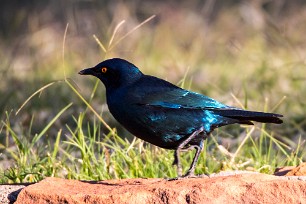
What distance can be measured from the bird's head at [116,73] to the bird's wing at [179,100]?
8.0 inches

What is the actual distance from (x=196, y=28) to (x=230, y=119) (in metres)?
8.35

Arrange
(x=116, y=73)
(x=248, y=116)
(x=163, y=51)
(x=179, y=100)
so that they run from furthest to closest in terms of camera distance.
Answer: (x=163, y=51) → (x=116, y=73) → (x=179, y=100) → (x=248, y=116)

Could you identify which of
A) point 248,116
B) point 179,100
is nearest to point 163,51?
point 179,100

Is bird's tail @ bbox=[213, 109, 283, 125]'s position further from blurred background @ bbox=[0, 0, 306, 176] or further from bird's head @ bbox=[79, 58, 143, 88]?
blurred background @ bbox=[0, 0, 306, 176]

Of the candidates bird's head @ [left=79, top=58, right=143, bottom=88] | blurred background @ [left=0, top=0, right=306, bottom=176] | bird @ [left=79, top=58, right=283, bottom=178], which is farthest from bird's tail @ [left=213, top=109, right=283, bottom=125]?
blurred background @ [left=0, top=0, right=306, bottom=176]

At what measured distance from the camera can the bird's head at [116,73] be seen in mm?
4758

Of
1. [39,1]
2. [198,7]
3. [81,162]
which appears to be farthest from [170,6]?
[81,162]

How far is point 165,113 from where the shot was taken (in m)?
4.58

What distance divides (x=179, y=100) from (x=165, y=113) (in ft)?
0.45

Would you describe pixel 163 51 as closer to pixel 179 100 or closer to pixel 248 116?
pixel 179 100

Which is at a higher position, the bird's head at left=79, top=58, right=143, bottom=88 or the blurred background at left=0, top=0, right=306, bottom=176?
the blurred background at left=0, top=0, right=306, bottom=176

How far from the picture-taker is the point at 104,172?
5246 millimetres

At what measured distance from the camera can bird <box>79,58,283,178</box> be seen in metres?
4.51

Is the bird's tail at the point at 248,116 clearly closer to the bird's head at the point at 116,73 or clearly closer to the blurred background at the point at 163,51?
the bird's head at the point at 116,73
